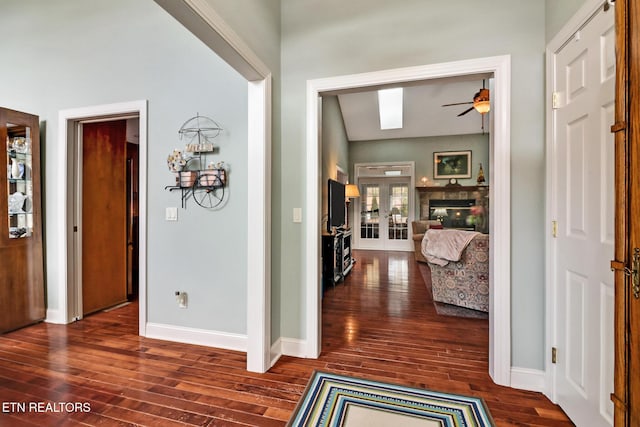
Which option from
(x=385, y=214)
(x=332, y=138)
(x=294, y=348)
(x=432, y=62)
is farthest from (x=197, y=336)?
(x=385, y=214)

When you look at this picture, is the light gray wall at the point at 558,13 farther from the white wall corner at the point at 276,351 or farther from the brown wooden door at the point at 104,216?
the brown wooden door at the point at 104,216

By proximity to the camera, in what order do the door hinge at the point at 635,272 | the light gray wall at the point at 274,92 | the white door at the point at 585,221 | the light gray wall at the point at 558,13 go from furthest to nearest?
the light gray wall at the point at 274,92 → the light gray wall at the point at 558,13 → the white door at the point at 585,221 → the door hinge at the point at 635,272

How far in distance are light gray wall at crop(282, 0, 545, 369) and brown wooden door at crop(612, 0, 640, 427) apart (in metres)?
0.93

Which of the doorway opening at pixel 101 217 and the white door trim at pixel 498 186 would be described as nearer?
the white door trim at pixel 498 186

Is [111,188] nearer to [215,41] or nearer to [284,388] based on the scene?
[215,41]

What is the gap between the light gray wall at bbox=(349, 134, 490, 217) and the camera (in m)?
7.85

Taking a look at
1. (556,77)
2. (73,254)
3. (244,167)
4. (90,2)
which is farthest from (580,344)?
(90,2)

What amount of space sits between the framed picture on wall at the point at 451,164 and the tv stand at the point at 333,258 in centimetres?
451

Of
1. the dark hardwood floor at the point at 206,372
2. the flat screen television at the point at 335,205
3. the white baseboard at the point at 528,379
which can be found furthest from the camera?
the flat screen television at the point at 335,205

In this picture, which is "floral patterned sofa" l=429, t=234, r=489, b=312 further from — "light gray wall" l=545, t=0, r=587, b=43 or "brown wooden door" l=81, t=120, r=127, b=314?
"brown wooden door" l=81, t=120, r=127, b=314

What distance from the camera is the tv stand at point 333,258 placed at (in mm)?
4234

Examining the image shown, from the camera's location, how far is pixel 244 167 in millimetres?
2412

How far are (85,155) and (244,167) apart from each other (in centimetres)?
217

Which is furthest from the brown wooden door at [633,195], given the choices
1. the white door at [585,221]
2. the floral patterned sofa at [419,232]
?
the floral patterned sofa at [419,232]
